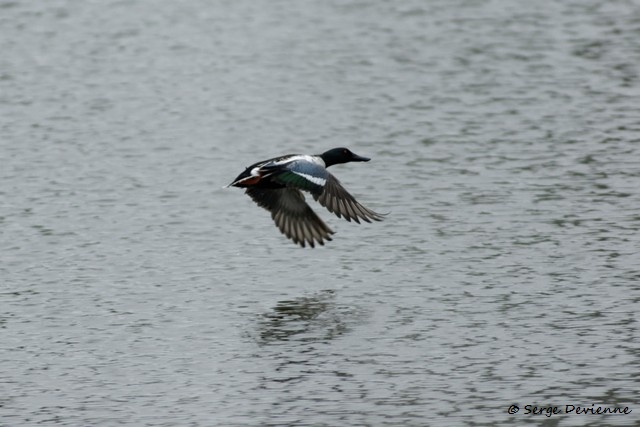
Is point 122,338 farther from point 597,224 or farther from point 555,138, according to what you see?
point 555,138

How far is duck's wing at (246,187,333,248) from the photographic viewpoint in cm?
1328

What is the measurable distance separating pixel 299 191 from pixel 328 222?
65.1 inches

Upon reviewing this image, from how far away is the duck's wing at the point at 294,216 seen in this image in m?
13.3

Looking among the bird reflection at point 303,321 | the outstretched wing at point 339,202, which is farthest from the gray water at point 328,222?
the outstretched wing at point 339,202

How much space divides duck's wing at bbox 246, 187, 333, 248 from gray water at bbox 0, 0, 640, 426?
0.92 ft

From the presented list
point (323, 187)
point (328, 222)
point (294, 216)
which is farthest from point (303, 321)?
point (328, 222)

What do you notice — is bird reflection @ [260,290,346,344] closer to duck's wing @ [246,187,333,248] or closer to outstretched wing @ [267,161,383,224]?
outstretched wing @ [267,161,383,224]

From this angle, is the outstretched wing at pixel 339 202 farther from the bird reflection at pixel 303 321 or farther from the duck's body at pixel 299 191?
the bird reflection at pixel 303 321

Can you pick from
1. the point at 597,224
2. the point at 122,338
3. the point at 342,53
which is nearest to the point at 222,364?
the point at 122,338

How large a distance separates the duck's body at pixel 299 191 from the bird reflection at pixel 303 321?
801mm

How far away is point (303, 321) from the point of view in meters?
11.6

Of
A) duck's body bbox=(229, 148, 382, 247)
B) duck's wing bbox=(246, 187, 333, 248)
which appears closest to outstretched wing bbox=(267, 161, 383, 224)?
duck's body bbox=(229, 148, 382, 247)

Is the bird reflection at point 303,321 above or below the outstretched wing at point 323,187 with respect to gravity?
below

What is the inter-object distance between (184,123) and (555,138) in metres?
5.04
